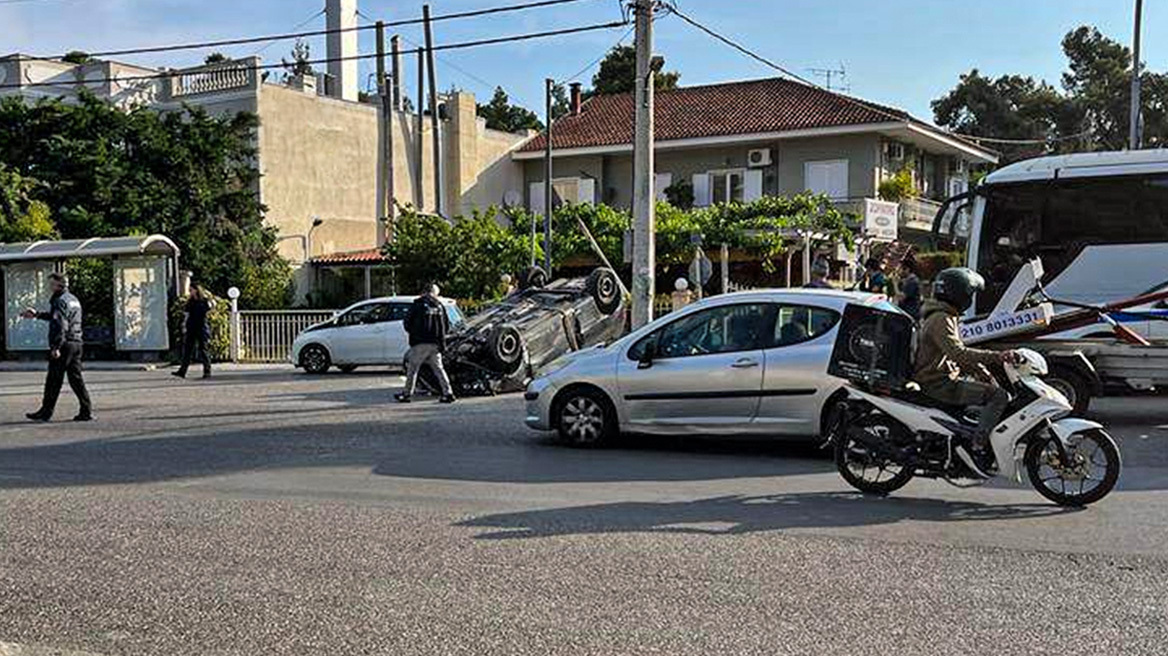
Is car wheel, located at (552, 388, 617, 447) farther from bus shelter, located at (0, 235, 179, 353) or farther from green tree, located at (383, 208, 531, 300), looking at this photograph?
green tree, located at (383, 208, 531, 300)

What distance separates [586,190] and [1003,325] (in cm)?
3148

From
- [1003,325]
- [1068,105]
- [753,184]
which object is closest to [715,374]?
[1003,325]


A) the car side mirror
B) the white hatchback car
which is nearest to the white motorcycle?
the car side mirror

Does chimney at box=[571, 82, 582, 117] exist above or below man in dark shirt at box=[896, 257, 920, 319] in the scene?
above

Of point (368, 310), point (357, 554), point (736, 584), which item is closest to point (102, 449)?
point (357, 554)

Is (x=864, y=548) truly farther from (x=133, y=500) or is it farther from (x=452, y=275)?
(x=452, y=275)

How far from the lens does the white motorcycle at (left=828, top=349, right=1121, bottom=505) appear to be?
7.87 meters

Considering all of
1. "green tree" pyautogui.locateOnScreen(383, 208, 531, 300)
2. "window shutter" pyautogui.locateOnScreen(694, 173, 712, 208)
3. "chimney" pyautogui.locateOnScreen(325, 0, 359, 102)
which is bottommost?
"green tree" pyautogui.locateOnScreen(383, 208, 531, 300)

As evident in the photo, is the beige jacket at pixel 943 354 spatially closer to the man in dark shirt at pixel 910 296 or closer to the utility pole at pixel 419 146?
the man in dark shirt at pixel 910 296

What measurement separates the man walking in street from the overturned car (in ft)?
2.70

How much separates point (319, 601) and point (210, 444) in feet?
21.5

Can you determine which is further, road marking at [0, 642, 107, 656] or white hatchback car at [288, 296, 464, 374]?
white hatchback car at [288, 296, 464, 374]

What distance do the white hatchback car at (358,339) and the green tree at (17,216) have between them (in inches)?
489

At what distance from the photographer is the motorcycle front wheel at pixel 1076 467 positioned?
25.8ft
